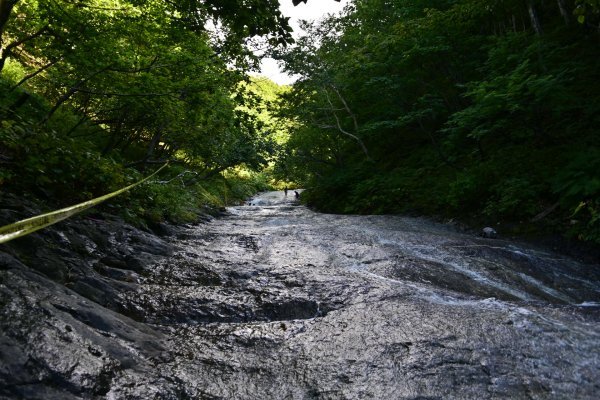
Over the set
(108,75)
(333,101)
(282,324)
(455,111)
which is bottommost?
(282,324)

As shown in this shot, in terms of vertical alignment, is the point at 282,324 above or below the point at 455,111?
below

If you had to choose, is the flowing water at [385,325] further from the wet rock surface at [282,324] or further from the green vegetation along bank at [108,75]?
the green vegetation along bank at [108,75]

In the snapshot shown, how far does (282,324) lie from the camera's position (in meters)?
3.52

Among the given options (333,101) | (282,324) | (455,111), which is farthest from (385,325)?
(333,101)

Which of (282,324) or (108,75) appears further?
(108,75)

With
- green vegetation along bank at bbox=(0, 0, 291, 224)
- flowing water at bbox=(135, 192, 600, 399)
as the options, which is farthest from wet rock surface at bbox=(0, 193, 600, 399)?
green vegetation along bank at bbox=(0, 0, 291, 224)

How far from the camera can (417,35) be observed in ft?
38.3

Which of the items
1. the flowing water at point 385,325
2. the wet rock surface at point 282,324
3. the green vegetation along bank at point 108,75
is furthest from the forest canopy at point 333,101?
the flowing water at point 385,325

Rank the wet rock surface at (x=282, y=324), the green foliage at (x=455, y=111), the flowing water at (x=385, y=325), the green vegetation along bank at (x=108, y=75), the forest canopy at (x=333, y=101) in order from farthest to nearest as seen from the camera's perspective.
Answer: the green foliage at (x=455, y=111)
the forest canopy at (x=333, y=101)
the green vegetation along bank at (x=108, y=75)
the flowing water at (x=385, y=325)
the wet rock surface at (x=282, y=324)

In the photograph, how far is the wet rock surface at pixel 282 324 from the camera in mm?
2354

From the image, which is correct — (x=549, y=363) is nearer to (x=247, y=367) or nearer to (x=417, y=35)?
(x=247, y=367)

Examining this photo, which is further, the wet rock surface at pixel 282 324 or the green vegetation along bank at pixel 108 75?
the green vegetation along bank at pixel 108 75

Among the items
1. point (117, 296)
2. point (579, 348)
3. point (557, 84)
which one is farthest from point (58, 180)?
point (557, 84)

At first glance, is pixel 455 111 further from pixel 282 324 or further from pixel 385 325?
pixel 282 324
